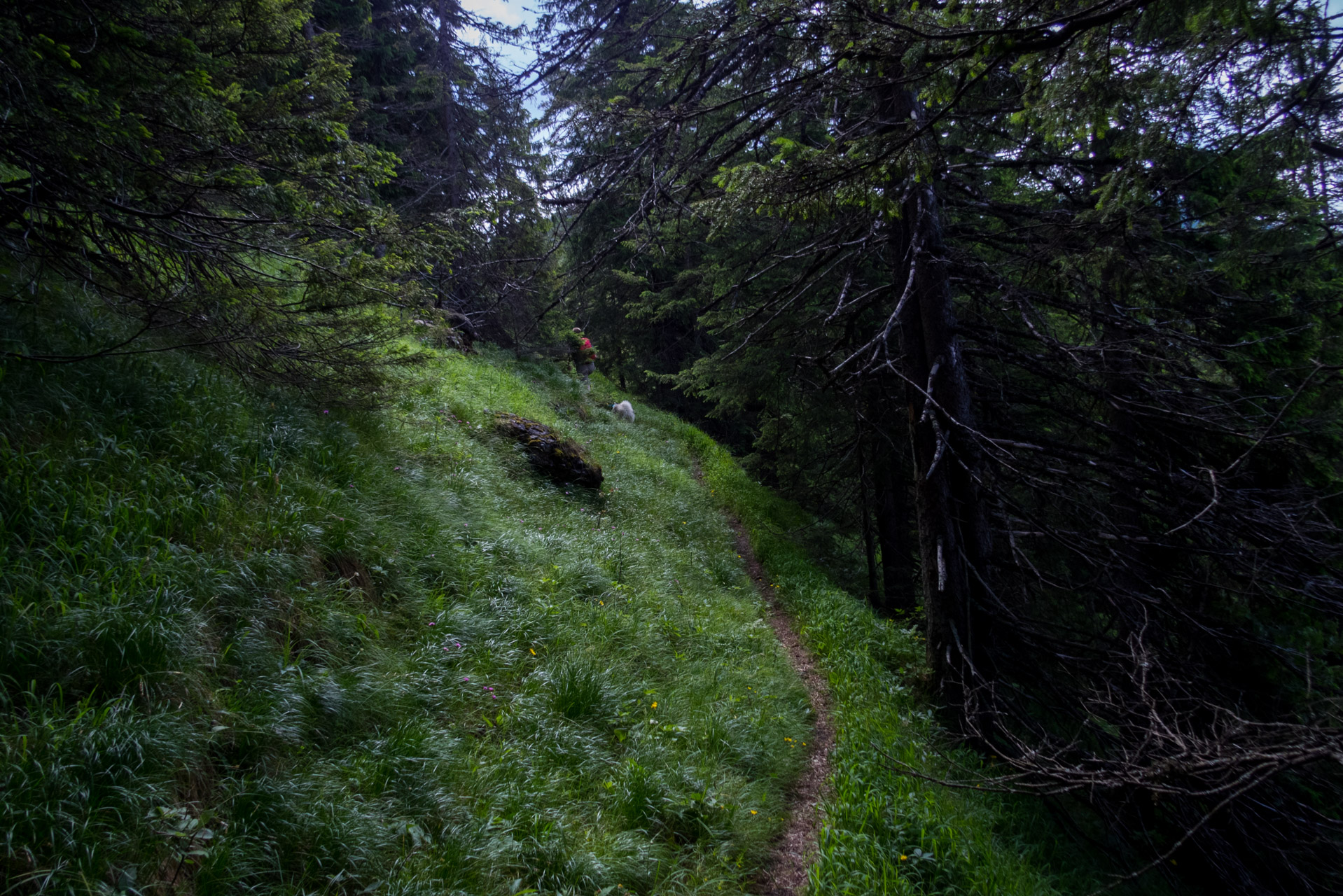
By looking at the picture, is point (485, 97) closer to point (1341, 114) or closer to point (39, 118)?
point (39, 118)

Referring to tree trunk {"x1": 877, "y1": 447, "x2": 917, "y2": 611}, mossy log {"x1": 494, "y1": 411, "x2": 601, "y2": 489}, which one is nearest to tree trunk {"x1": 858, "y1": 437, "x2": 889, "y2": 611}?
tree trunk {"x1": 877, "y1": 447, "x2": 917, "y2": 611}

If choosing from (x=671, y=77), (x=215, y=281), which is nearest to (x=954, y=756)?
(x=671, y=77)

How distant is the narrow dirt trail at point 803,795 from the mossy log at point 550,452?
3.94 metres

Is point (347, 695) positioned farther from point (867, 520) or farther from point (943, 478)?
point (867, 520)

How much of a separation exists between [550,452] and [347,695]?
648 cm

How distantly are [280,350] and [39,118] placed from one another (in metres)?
2.12

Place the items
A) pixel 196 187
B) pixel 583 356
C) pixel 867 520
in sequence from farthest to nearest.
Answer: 1. pixel 583 356
2. pixel 867 520
3. pixel 196 187

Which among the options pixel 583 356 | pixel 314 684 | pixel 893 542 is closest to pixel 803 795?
pixel 314 684

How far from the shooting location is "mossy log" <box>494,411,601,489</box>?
9602mm

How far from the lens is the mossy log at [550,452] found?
960 cm

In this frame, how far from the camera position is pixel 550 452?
968 centimetres

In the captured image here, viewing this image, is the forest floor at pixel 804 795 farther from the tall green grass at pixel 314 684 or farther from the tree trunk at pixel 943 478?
the tree trunk at pixel 943 478

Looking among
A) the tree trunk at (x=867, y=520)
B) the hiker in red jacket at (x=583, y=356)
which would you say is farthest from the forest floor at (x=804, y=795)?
the hiker in red jacket at (x=583, y=356)

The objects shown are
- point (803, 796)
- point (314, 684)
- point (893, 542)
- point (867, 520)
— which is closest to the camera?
point (314, 684)
